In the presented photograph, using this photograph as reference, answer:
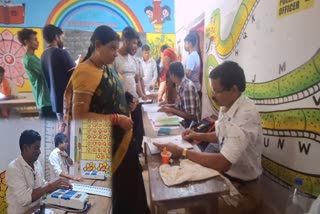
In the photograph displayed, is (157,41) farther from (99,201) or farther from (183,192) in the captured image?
(99,201)

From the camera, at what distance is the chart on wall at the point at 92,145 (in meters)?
0.42

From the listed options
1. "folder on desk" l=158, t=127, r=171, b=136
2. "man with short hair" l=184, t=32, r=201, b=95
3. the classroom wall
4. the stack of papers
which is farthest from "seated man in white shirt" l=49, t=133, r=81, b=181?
the classroom wall

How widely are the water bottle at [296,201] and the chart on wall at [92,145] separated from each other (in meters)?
0.86

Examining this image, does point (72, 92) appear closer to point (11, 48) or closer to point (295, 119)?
point (295, 119)

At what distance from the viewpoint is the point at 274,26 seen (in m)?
1.12

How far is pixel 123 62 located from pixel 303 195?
4.99 ft

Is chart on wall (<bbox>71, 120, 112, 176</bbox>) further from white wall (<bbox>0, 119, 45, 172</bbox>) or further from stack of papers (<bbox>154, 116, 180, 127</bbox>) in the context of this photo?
stack of papers (<bbox>154, 116, 180, 127</bbox>)

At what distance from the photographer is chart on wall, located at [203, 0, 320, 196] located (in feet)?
2.90

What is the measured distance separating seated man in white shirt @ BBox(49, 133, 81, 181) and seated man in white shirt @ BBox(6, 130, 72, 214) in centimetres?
2

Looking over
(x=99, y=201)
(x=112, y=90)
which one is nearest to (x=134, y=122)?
(x=112, y=90)

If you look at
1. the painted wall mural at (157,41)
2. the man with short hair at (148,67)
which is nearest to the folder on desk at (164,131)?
the man with short hair at (148,67)

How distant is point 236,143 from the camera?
88 centimetres

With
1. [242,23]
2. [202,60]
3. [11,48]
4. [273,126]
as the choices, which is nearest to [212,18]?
[202,60]

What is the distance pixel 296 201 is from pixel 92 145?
0.92m
